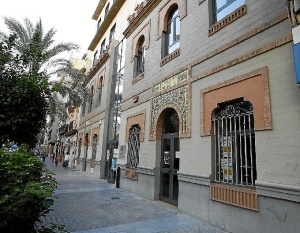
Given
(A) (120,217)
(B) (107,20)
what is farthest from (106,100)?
(A) (120,217)

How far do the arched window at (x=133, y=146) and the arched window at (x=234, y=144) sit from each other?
15.4 feet

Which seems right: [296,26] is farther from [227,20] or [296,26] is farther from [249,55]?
[227,20]

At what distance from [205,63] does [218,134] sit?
7.08 ft

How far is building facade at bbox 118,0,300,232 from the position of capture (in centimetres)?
426

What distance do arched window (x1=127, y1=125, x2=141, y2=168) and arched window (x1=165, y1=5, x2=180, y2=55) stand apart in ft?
12.4

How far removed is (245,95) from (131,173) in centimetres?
640

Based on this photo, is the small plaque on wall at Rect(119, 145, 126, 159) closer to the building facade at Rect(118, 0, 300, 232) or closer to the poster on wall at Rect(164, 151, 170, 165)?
the building facade at Rect(118, 0, 300, 232)

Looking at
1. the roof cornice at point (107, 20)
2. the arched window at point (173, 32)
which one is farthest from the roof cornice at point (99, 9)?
the arched window at point (173, 32)

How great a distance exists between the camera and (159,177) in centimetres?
822

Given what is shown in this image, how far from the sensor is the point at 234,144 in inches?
211

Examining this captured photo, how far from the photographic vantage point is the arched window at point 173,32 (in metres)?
8.44

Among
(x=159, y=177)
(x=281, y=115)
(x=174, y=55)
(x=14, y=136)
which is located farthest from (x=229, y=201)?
(x=14, y=136)

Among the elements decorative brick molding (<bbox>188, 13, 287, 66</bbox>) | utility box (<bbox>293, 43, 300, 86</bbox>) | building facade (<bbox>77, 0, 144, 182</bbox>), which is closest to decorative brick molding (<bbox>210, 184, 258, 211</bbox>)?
utility box (<bbox>293, 43, 300, 86</bbox>)

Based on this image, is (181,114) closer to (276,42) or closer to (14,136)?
(276,42)
